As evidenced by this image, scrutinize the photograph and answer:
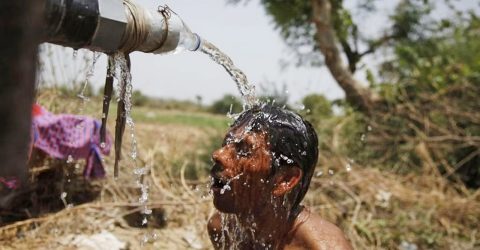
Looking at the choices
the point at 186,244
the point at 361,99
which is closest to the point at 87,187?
the point at 186,244

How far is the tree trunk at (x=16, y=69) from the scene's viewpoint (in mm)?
572

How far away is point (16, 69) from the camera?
586 millimetres

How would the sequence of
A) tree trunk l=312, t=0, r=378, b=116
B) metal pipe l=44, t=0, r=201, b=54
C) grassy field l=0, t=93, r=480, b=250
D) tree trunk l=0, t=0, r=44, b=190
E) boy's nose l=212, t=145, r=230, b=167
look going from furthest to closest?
1. tree trunk l=312, t=0, r=378, b=116
2. grassy field l=0, t=93, r=480, b=250
3. boy's nose l=212, t=145, r=230, b=167
4. metal pipe l=44, t=0, r=201, b=54
5. tree trunk l=0, t=0, r=44, b=190

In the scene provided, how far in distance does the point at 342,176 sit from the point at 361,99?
395 cm

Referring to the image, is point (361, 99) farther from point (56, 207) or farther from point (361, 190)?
point (56, 207)

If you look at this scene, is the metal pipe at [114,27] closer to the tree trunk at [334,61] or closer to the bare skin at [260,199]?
the bare skin at [260,199]

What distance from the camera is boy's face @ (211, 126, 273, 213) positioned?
6.75 feet

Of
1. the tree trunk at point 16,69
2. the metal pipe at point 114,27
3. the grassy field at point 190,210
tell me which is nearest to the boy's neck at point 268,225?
the metal pipe at point 114,27

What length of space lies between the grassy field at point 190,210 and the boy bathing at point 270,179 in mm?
2102

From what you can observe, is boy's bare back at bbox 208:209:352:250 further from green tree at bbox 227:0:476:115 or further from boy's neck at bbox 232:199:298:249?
green tree at bbox 227:0:476:115

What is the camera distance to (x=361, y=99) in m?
10.3

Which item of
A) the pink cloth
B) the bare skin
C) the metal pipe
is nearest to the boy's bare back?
the bare skin

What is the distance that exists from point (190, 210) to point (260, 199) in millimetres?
3087

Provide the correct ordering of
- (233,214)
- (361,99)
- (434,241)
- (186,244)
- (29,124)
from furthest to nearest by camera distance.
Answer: (361,99), (434,241), (186,244), (233,214), (29,124)
